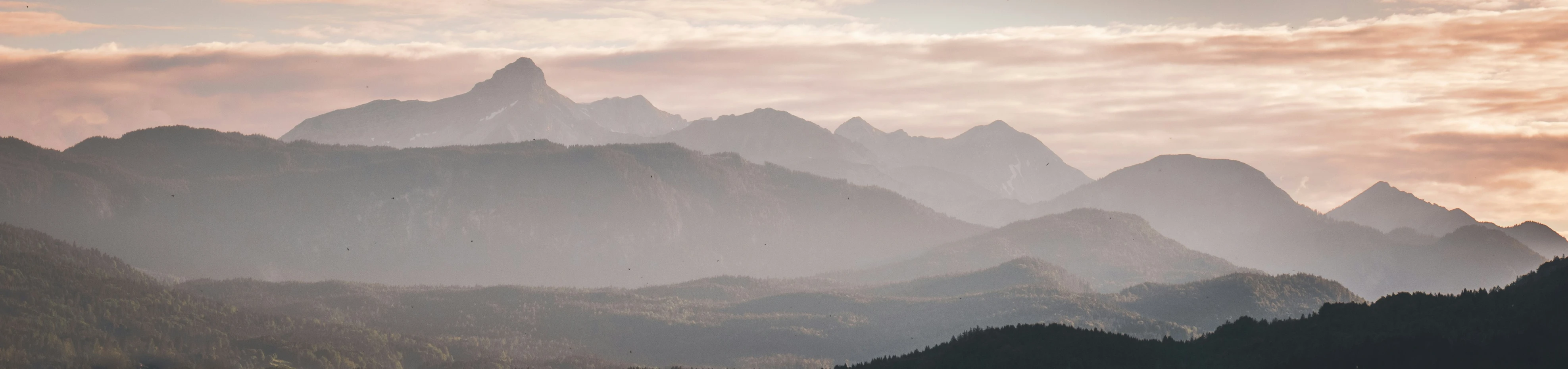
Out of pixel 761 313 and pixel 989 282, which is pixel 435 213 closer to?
pixel 761 313

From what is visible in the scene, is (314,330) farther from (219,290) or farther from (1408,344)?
(1408,344)

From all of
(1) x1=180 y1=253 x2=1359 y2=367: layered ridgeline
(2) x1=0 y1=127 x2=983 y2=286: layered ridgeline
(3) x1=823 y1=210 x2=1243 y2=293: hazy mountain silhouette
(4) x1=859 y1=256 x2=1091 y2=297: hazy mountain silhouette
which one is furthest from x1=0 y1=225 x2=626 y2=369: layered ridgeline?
Answer: (3) x1=823 y1=210 x2=1243 y2=293: hazy mountain silhouette

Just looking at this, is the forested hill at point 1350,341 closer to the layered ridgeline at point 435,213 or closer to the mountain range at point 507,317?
the mountain range at point 507,317

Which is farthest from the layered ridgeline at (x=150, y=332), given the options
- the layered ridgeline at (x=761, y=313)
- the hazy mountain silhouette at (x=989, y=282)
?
the hazy mountain silhouette at (x=989, y=282)

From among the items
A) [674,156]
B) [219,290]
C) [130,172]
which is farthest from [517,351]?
[674,156]

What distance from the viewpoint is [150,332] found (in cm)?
4272

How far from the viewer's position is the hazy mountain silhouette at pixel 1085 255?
136250mm

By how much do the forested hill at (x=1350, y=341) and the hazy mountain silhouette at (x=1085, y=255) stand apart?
97197 mm

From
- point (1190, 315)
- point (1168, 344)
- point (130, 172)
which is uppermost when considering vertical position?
point (130, 172)

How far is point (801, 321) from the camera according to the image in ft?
253

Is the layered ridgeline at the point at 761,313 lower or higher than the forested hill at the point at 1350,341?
lower

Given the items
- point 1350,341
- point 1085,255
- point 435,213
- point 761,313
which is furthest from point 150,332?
point 1085,255

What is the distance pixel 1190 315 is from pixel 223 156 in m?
137

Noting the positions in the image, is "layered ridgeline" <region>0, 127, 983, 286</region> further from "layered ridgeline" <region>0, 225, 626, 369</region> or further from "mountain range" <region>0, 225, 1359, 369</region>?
"layered ridgeline" <region>0, 225, 626, 369</region>
